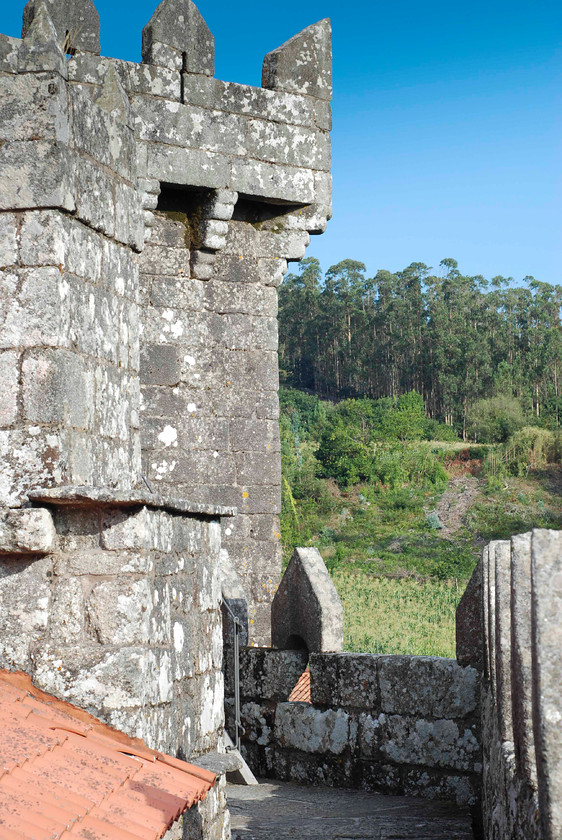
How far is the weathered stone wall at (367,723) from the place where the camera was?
5.08 metres

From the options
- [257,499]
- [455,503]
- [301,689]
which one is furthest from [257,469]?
[455,503]

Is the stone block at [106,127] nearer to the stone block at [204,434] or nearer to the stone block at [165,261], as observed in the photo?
the stone block at [165,261]

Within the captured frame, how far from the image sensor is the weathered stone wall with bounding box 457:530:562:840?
1.39 metres

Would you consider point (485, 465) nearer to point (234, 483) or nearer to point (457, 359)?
point (457, 359)

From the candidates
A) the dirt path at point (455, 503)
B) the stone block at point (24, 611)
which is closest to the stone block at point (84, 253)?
the stone block at point (24, 611)

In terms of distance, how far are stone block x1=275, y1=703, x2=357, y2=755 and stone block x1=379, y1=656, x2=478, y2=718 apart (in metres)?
0.29

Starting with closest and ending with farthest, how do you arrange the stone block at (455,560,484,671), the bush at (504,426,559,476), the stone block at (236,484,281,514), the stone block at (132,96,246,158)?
1. the stone block at (455,560,484,671)
2. the stone block at (132,96,246,158)
3. the stone block at (236,484,281,514)
4. the bush at (504,426,559,476)

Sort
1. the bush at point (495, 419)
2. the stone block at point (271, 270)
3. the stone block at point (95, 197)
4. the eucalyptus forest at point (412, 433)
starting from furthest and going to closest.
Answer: the bush at point (495, 419)
the eucalyptus forest at point (412, 433)
the stone block at point (271, 270)
the stone block at point (95, 197)

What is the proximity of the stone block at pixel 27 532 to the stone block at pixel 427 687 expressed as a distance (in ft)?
8.80

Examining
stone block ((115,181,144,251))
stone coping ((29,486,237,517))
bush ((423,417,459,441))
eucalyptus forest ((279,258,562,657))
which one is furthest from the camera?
bush ((423,417,459,441))

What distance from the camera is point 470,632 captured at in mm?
5090

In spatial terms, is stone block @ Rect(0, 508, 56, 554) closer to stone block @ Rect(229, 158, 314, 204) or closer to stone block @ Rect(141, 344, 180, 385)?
stone block @ Rect(141, 344, 180, 385)

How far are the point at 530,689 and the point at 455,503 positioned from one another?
36.6 metres

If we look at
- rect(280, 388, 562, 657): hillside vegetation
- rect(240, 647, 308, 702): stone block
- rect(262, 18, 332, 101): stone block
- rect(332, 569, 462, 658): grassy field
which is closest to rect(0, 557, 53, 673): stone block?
rect(240, 647, 308, 702): stone block
